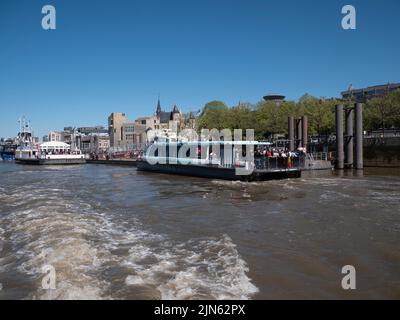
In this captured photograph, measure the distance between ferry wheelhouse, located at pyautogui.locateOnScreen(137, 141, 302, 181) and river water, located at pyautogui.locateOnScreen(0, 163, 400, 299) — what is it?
346 inches

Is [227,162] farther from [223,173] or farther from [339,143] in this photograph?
[339,143]

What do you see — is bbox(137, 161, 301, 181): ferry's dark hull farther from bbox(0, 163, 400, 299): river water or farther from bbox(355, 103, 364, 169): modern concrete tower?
bbox(355, 103, 364, 169): modern concrete tower

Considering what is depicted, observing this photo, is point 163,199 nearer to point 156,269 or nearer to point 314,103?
point 156,269

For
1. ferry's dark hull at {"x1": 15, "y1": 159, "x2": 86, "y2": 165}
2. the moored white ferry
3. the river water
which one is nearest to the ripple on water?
the river water

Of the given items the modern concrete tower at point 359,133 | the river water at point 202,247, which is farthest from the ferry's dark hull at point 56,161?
the river water at point 202,247

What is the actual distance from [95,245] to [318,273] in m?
5.69

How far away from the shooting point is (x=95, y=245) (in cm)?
999

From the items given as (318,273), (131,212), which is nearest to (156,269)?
(318,273)

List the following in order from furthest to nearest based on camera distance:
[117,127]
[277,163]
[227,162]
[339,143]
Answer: [117,127]
[339,143]
[227,162]
[277,163]

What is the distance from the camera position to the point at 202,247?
9.87 m

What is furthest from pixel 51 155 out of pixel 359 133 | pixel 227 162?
pixel 359 133

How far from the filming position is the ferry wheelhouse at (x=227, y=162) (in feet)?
89.2

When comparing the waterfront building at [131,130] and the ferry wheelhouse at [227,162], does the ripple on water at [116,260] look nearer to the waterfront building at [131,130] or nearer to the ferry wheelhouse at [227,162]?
the ferry wheelhouse at [227,162]

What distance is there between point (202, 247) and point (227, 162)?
2039cm
